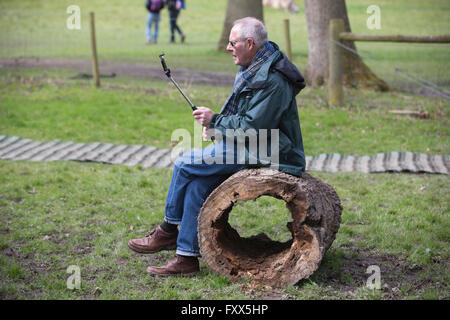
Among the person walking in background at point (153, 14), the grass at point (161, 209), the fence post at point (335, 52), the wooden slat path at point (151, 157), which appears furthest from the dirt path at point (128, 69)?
the wooden slat path at point (151, 157)

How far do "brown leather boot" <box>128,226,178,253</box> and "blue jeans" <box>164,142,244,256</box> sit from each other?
1.20 feet

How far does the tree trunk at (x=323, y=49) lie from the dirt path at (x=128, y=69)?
69.5 inches

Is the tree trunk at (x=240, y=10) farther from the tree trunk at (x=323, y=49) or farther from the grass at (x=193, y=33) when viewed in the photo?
the tree trunk at (x=323, y=49)

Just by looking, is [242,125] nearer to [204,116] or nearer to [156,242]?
[204,116]

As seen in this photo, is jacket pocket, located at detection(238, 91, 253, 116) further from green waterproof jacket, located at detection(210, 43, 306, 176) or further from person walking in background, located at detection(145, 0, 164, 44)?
person walking in background, located at detection(145, 0, 164, 44)

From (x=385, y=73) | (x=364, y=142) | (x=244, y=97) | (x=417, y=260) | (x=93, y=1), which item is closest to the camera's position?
(x=244, y=97)

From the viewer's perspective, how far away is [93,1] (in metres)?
27.6

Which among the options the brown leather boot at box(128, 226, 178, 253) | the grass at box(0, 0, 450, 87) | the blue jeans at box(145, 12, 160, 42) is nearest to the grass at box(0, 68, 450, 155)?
the grass at box(0, 0, 450, 87)

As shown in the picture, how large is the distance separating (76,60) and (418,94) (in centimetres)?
828

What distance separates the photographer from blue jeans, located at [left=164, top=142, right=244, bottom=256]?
14.5 feet

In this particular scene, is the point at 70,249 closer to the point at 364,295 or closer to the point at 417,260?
the point at 364,295

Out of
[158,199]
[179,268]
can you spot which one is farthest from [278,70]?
[158,199]

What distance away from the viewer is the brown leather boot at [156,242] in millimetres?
4883
